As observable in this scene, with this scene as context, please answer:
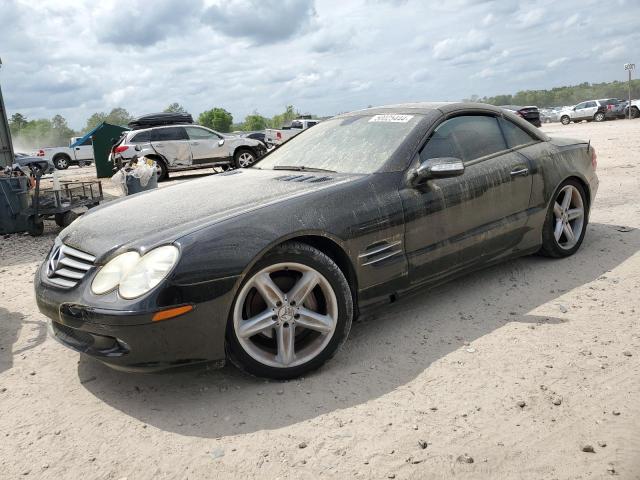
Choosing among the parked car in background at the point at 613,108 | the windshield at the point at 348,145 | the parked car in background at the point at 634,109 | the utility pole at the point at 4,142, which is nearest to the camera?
the windshield at the point at 348,145

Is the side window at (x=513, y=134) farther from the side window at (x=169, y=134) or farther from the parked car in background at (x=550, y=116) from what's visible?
the parked car in background at (x=550, y=116)

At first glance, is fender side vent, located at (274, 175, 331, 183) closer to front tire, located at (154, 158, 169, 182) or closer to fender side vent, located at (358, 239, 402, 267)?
fender side vent, located at (358, 239, 402, 267)

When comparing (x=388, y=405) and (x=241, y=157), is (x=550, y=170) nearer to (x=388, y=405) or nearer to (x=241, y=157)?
(x=388, y=405)

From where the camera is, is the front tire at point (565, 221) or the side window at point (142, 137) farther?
the side window at point (142, 137)

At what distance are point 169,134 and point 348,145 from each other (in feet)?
42.7

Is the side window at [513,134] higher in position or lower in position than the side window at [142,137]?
lower

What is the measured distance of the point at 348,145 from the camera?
412cm

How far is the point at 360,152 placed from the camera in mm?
3971

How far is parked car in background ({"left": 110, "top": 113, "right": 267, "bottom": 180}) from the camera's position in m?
15.6

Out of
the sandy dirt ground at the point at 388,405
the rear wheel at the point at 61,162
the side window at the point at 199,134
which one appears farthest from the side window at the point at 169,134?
the rear wheel at the point at 61,162

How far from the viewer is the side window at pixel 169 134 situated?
52.4 feet

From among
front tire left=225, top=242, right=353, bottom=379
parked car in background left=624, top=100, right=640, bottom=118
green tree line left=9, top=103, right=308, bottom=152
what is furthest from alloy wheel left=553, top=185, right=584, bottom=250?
green tree line left=9, top=103, right=308, bottom=152

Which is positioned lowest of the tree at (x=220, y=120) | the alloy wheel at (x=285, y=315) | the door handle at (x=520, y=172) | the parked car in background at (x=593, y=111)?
the alloy wheel at (x=285, y=315)

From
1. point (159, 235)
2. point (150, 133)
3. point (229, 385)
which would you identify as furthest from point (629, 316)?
point (150, 133)
